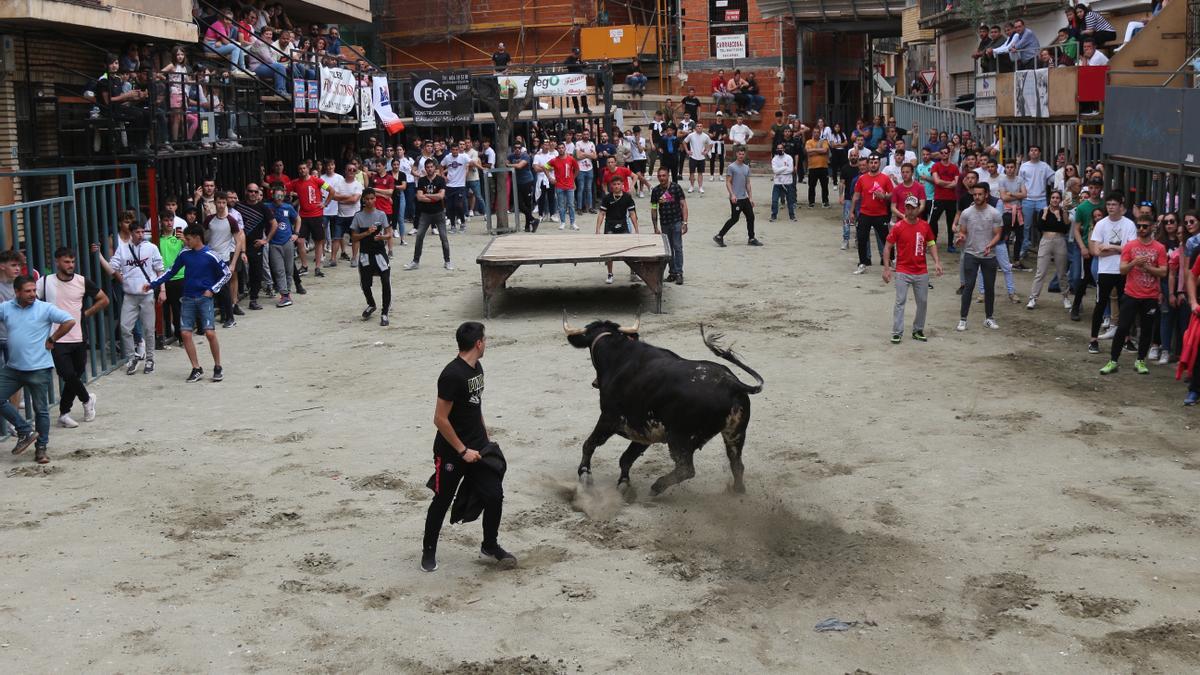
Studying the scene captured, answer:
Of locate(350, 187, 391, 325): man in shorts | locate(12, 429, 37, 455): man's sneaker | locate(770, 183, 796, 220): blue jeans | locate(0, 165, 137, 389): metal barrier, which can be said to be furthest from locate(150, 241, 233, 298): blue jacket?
locate(770, 183, 796, 220): blue jeans

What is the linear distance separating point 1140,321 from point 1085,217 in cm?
275

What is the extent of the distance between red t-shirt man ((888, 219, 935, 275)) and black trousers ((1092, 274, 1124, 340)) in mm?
1893

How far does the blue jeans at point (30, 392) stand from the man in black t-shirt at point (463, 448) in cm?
467

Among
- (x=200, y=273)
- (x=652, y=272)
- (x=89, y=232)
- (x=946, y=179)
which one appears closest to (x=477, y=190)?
(x=946, y=179)

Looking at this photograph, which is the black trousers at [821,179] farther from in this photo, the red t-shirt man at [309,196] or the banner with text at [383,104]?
the red t-shirt man at [309,196]

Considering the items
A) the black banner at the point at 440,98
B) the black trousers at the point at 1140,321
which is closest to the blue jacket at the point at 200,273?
the black trousers at the point at 1140,321

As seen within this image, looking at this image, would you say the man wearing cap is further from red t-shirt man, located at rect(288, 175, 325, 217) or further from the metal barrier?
red t-shirt man, located at rect(288, 175, 325, 217)

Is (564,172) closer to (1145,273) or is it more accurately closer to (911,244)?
(911,244)

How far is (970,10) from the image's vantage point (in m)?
31.7

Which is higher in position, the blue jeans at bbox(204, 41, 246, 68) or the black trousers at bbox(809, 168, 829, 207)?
the blue jeans at bbox(204, 41, 246, 68)

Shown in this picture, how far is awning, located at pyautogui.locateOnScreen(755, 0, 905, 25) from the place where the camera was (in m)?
42.2

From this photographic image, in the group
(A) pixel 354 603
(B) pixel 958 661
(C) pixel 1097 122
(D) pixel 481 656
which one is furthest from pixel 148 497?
(C) pixel 1097 122

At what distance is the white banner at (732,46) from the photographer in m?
45.2

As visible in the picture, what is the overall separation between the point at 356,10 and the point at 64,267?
79.5 ft
